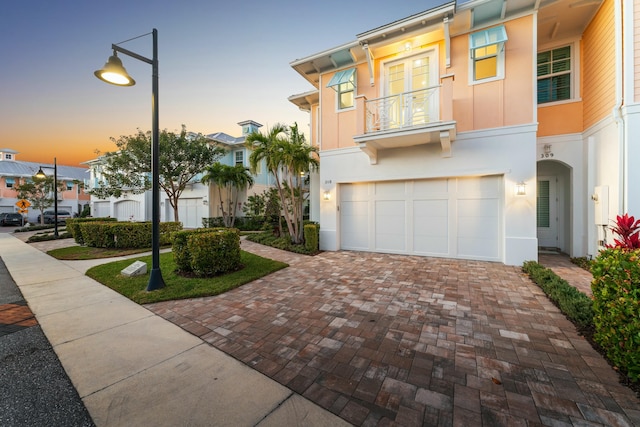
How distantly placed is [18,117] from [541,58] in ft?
71.5

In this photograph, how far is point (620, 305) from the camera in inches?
97.0

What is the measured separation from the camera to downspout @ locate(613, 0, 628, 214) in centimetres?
577

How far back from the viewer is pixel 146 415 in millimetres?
2062

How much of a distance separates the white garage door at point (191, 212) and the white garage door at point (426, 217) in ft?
44.5

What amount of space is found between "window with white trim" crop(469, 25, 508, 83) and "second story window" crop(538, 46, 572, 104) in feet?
7.34

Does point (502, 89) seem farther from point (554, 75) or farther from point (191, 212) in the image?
point (191, 212)

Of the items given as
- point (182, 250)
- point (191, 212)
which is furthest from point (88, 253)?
point (191, 212)

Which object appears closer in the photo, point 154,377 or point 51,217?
point 154,377

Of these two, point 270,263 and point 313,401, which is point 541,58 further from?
point 313,401

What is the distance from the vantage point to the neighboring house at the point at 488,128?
21.3 feet

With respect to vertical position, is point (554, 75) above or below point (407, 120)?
above

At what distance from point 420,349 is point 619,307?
1985 mm

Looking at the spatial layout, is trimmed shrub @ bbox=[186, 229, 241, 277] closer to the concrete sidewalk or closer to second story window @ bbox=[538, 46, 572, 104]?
the concrete sidewalk

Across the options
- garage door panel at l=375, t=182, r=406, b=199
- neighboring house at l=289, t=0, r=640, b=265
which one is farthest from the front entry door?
garage door panel at l=375, t=182, r=406, b=199
